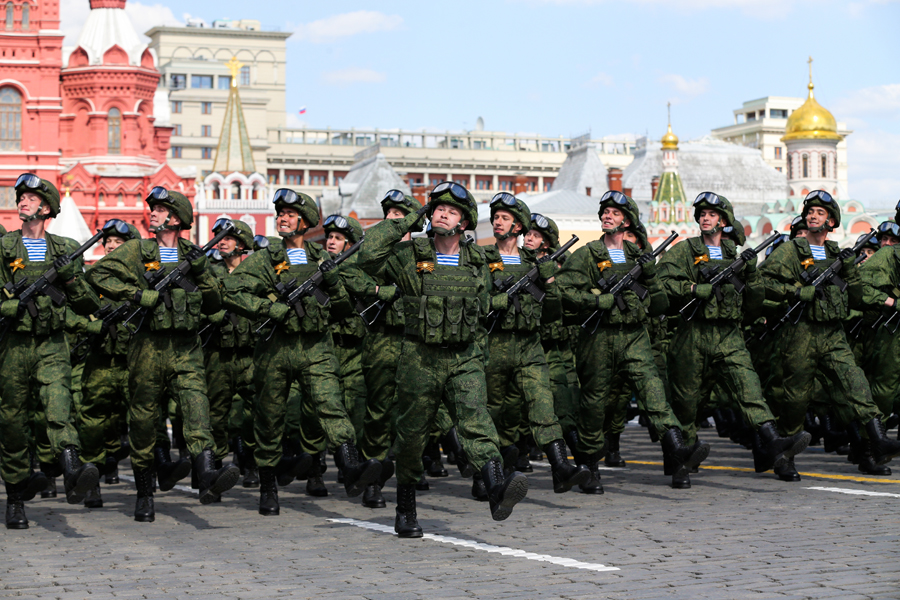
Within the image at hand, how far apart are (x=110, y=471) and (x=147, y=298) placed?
130 inches

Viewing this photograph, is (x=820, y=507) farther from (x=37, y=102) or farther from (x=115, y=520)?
(x=37, y=102)

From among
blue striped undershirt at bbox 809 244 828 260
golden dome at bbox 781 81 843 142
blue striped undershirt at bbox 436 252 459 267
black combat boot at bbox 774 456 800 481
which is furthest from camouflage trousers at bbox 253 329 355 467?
golden dome at bbox 781 81 843 142

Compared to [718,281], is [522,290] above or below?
below

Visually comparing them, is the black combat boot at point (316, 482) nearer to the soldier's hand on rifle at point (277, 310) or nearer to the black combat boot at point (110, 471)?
the soldier's hand on rifle at point (277, 310)

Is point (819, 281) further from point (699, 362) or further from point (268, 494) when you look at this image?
point (268, 494)

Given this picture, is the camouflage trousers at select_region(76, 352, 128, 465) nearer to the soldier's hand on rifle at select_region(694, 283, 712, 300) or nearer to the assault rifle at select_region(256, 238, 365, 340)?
the assault rifle at select_region(256, 238, 365, 340)

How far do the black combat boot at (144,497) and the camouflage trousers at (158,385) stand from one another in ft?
0.30

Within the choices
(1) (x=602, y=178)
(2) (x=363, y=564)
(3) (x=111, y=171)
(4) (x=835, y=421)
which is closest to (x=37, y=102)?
(3) (x=111, y=171)

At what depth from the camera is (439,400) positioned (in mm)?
8398

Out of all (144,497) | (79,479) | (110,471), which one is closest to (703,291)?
(144,497)

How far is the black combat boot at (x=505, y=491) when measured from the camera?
7738 millimetres

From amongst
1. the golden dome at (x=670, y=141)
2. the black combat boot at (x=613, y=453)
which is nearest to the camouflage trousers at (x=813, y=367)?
the black combat boot at (x=613, y=453)

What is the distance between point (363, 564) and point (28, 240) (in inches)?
150

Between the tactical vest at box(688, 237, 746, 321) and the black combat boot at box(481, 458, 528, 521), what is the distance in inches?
137
